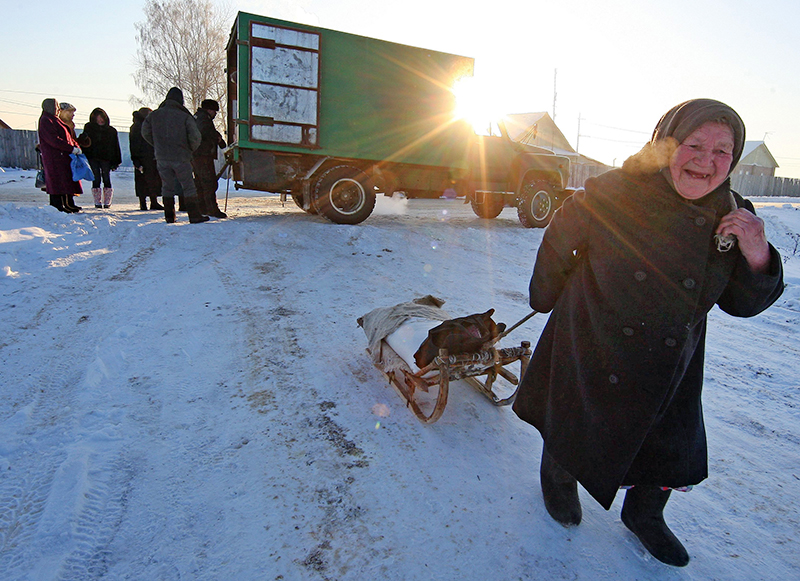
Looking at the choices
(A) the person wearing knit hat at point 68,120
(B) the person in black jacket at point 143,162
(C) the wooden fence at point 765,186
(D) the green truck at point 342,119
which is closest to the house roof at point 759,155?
(C) the wooden fence at point 765,186

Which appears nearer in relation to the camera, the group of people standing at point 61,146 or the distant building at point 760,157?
the group of people standing at point 61,146

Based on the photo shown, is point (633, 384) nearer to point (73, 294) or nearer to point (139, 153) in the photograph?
point (73, 294)

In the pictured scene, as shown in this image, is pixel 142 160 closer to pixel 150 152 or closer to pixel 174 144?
pixel 150 152

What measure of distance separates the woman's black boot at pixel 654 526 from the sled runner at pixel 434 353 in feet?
2.34

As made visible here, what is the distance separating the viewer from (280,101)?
287 inches

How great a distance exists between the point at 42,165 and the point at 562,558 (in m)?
9.05

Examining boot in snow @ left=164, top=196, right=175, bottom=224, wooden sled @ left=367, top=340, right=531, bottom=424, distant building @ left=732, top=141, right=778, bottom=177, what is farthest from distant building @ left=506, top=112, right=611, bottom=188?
wooden sled @ left=367, top=340, right=531, bottom=424

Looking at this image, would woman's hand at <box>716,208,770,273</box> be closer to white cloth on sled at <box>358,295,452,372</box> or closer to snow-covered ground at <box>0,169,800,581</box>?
snow-covered ground at <box>0,169,800,581</box>

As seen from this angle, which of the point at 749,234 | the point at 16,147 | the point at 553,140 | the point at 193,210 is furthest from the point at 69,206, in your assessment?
the point at 553,140

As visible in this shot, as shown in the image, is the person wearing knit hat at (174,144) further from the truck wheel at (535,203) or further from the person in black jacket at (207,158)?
the truck wheel at (535,203)

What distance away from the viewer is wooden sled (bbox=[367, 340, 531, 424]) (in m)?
2.44

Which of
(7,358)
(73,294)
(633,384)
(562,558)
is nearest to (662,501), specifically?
(562,558)

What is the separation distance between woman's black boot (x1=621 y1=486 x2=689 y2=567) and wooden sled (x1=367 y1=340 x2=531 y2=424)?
2.24 feet

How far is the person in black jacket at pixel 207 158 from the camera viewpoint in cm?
801
